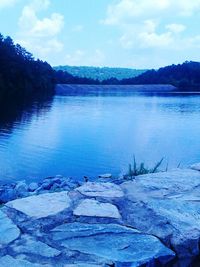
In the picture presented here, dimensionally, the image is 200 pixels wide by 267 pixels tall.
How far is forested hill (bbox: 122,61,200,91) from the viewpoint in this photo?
83000mm

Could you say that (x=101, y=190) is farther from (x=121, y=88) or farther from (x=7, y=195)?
(x=121, y=88)

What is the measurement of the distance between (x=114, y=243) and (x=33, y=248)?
42 centimetres

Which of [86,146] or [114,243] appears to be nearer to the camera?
[114,243]

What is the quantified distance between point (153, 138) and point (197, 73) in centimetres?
7211

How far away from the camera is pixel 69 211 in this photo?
7.47 ft

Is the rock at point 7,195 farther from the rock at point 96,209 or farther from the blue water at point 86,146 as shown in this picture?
the rock at point 96,209

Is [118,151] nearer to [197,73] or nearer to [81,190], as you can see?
[81,190]

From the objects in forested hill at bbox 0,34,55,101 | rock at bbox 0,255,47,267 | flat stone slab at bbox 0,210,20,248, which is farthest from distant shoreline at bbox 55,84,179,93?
rock at bbox 0,255,47,267

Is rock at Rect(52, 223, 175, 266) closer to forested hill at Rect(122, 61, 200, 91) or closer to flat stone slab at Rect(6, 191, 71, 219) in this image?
flat stone slab at Rect(6, 191, 71, 219)

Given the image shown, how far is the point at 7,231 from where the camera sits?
6.49 feet

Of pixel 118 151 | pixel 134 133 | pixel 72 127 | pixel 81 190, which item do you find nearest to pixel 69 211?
pixel 81 190

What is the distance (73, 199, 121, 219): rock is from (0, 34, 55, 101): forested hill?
42.4 metres

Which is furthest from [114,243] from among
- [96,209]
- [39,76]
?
[39,76]

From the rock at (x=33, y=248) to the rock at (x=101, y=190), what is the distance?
745mm
